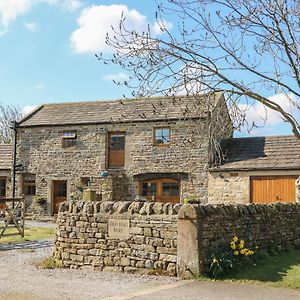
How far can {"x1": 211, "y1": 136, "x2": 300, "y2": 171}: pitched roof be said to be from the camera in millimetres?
20875

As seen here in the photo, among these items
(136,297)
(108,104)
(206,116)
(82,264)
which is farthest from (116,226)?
(108,104)

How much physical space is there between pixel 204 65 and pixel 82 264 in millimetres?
5128

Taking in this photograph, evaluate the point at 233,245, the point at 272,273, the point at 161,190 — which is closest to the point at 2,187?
the point at 161,190

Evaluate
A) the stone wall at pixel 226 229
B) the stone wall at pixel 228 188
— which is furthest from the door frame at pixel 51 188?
the stone wall at pixel 226 229

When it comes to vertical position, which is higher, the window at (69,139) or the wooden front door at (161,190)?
the window at (69,139)

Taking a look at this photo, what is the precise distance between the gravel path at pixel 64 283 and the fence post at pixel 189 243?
34 cm

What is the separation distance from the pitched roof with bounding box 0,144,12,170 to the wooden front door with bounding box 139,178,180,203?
8.38 meters

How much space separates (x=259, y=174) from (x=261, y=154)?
1.43 metres

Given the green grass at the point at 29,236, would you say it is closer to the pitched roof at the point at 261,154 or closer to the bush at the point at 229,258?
the bush at the point at 229,258

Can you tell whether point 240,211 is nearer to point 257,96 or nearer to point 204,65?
point 257,96

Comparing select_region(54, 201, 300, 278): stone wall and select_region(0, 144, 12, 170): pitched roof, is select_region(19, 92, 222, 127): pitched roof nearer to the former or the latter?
select_region(0, 144, 12, 170): pitched roof

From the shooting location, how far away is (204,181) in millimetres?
22250

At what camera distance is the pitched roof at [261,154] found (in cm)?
2088

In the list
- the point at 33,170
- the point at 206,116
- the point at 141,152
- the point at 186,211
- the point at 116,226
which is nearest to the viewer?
the point at 186,211
